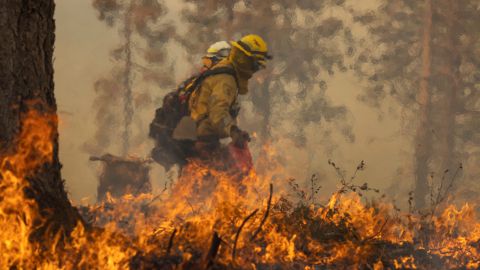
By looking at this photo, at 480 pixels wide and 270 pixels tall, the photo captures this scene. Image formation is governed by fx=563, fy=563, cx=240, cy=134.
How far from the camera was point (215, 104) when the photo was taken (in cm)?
750

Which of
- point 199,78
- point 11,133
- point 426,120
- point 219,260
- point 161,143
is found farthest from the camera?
point 426,120

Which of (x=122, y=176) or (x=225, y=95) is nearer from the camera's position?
(x=225, y=95)

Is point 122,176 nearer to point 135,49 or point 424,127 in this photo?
point 424,127

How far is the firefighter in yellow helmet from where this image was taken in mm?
7520

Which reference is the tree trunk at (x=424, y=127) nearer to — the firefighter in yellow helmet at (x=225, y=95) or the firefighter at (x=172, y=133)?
the firefighter at (x=172, y=133)

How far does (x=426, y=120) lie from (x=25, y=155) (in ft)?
68.0

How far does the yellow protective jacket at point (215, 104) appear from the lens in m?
7.50

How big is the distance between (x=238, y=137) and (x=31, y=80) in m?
4.08

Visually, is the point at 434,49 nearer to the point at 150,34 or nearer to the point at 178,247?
the point at 150,34

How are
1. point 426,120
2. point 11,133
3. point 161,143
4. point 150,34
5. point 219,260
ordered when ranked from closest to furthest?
1. point 219,260
2. point 11,133
3. point 161,143
4. point 426,120
5. point 150,34

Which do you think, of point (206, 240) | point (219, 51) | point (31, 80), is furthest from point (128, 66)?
point (206, 240)

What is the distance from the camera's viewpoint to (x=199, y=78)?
305 inches

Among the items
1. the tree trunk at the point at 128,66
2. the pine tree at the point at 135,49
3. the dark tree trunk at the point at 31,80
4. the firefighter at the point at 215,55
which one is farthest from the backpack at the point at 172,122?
the tree trunk at the point at 128,66

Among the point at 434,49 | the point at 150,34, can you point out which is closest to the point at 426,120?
the point at 434,49
